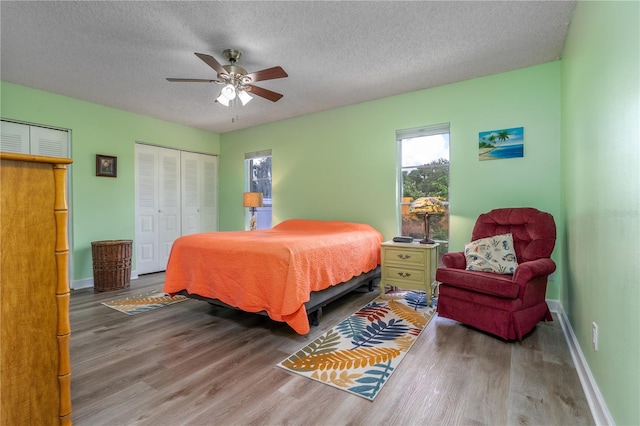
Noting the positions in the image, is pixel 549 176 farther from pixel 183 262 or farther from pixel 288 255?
pixel 183 262

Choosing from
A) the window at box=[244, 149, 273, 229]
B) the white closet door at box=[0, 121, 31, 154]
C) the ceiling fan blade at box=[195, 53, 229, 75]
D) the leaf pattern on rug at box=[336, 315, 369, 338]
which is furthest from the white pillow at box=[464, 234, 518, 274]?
the white closet door at box=[0, 121, 31, 154]

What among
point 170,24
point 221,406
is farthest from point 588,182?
point 170,24

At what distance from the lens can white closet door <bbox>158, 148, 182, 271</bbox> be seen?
510cm

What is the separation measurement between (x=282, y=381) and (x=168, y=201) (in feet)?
14.0

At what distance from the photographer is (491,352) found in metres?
2.17

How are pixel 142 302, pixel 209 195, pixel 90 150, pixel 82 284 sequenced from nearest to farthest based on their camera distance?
pixel 142 302, pixel 82 284, pixel 90 150, pixel 209 195

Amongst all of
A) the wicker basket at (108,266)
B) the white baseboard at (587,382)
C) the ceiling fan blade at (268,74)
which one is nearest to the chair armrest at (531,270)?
the white baseboard at (587,382)

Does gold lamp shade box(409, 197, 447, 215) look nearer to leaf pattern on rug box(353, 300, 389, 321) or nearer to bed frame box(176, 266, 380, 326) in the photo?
bed frame box(176, 266, 380, 326)

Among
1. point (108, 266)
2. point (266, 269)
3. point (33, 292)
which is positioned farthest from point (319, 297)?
point (108, 266)

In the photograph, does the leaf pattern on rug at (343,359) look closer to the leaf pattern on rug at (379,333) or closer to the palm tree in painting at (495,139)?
the leaf pattern on rug at (379,333)

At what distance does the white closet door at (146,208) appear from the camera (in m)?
4.79

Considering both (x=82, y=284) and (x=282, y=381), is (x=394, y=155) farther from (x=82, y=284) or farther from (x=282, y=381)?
(x=82, y=284)

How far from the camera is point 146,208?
490cm

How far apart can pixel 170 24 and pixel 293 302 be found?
2.39 metres
